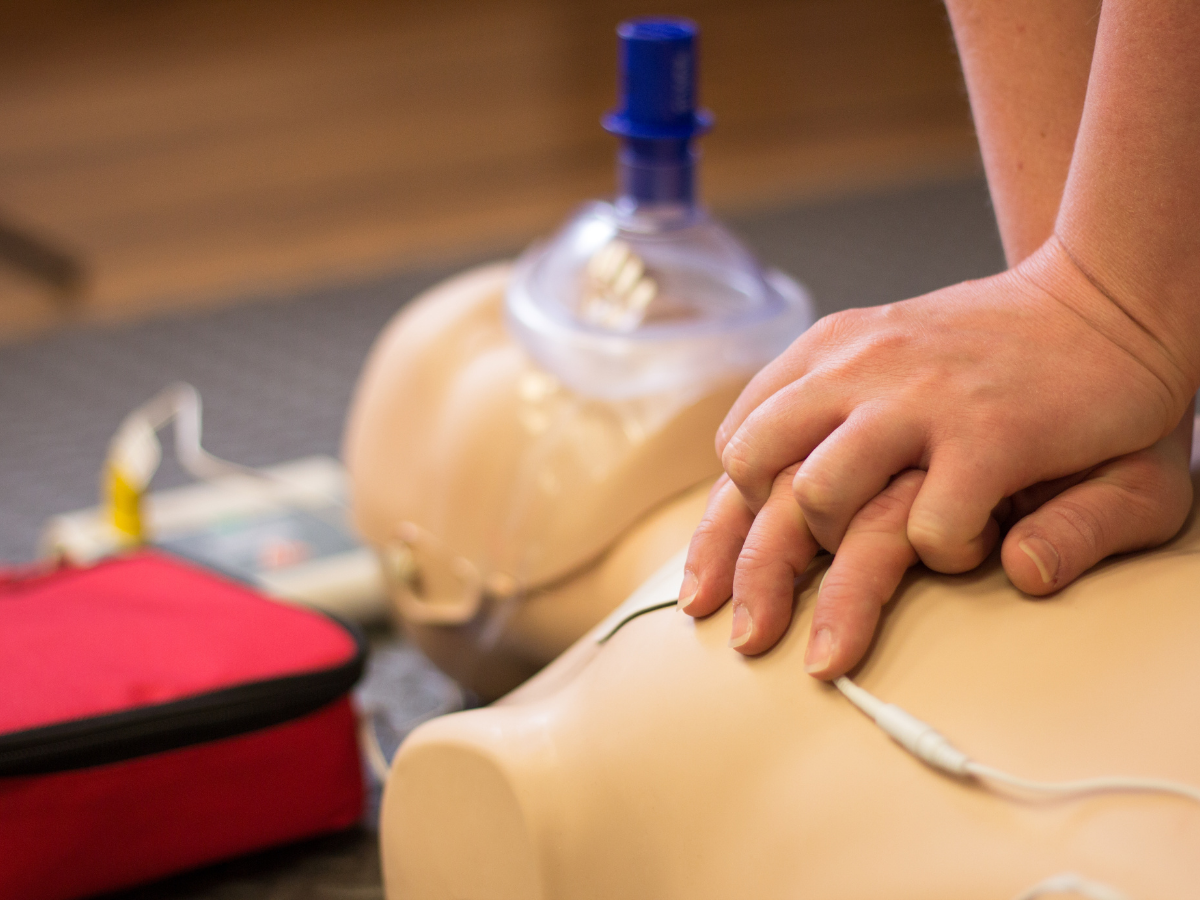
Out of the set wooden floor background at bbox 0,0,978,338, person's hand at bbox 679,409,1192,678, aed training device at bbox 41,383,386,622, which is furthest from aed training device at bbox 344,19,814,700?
wooden floor background at bbox 0,0,978,338

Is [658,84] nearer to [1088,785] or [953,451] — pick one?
[953,451]

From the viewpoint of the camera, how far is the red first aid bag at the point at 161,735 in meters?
0.60

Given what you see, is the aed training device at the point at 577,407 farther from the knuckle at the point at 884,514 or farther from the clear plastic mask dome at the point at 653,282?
the knuckle at the point at 884,514

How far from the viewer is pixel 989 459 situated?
1.35 ft

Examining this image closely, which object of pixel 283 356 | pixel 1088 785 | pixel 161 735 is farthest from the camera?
pixel 283 356

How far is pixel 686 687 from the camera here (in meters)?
0.45

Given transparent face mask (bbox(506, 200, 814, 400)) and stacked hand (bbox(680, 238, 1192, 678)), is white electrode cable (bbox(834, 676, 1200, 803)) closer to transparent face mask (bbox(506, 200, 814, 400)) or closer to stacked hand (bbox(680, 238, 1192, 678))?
stacked hand (bbox(680, 238, 1192, 678))

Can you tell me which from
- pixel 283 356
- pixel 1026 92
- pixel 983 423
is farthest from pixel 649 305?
pixel 283 356

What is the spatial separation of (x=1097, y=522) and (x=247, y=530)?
751mm

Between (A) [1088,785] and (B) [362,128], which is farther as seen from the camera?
(B) [362,128]

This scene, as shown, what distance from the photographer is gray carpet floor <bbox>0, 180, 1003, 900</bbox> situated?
3.92 ft

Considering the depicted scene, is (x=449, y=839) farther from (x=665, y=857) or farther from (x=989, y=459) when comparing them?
(x=989, y=459)

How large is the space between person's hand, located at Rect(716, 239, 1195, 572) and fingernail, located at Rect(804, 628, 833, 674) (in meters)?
0.04

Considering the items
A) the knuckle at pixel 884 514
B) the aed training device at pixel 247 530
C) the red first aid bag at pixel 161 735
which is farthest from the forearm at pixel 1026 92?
the aed training device at pixel 247 530
